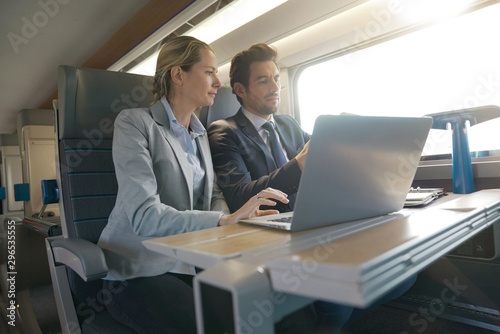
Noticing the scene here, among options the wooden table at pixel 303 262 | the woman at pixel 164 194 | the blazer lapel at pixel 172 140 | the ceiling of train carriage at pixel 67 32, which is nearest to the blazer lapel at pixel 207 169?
the woman at pixel 164 194

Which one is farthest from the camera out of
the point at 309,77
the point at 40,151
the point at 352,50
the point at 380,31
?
the point at 40,151

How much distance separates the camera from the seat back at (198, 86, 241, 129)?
1857mm

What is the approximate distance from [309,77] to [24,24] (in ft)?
7.65

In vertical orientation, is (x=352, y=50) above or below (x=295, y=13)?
below

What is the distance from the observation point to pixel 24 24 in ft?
9.00

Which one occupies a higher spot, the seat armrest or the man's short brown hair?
the man's short brown hair

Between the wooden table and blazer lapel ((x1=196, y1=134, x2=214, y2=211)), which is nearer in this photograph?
the wooden table

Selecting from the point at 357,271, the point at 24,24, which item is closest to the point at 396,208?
the point at 357,271

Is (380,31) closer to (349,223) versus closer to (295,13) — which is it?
(295,13)

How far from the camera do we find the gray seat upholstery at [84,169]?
1.24m

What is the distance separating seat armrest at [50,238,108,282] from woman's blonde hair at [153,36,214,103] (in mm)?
716

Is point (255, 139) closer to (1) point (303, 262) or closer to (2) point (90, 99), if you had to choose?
(2) point (90, 99)

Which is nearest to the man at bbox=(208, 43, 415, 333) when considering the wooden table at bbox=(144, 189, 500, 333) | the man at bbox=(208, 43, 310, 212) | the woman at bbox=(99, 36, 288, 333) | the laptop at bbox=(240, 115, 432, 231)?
the man at bbox=(208, 43, 310, 212)

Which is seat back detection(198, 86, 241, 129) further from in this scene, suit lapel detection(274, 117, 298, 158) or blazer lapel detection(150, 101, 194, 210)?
blazer lapel detection(150, 101, 194, 210)
